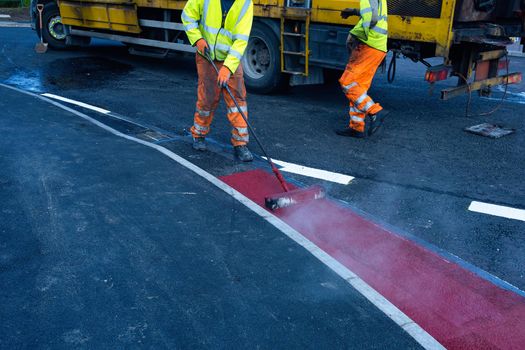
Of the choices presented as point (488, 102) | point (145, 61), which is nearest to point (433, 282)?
point (488, 102)

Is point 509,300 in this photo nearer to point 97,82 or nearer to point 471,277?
point 471,277

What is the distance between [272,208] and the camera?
4.39 m

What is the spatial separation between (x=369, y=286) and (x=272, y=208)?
4.09 ft

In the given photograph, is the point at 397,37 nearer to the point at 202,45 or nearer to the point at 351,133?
the point at 351,133

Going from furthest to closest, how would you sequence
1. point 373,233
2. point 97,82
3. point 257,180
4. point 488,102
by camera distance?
point 97,82 < point 488,102 < point 257,180 < point 373,233

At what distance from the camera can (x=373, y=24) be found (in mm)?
6379

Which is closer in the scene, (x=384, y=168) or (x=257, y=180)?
(x=257, y=180)

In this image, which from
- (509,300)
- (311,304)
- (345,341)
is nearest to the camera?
(345,341)

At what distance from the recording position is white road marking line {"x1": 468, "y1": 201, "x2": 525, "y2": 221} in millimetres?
4586

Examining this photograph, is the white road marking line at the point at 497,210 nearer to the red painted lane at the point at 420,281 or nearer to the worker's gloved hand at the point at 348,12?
the red painted lane at the point at 420,281

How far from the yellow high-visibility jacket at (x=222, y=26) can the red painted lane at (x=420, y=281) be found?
1.61 meters

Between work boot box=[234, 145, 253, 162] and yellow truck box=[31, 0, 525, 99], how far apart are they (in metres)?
2.60

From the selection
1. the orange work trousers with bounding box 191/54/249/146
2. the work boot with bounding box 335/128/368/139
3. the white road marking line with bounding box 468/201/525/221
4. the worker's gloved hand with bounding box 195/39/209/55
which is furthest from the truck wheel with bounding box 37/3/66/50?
the white road marking line with bounding box 468/201/525/221

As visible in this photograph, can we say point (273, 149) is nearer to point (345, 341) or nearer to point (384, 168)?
point (384, 168)
